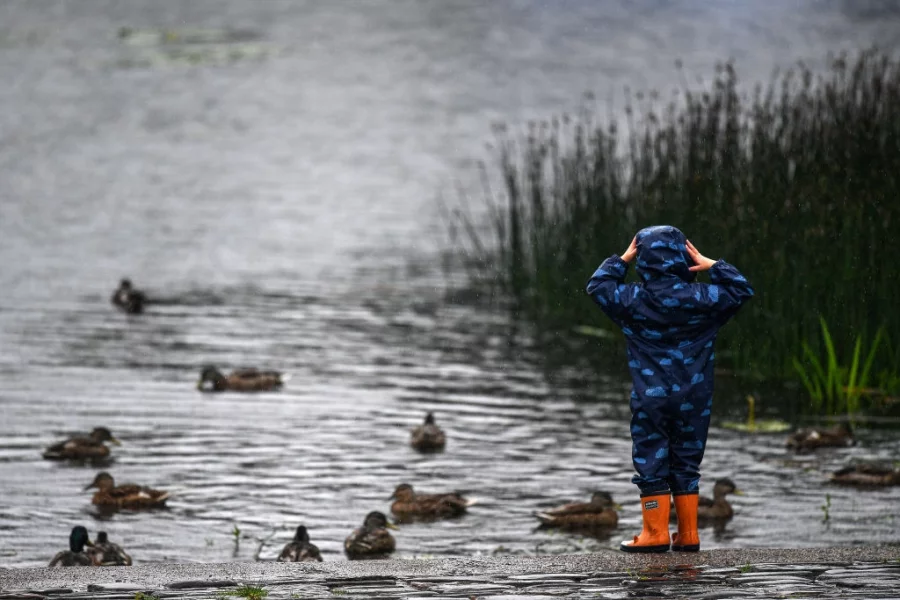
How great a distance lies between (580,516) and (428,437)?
253cm

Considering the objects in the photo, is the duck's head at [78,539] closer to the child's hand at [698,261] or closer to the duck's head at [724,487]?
the child's hand at [698,261]

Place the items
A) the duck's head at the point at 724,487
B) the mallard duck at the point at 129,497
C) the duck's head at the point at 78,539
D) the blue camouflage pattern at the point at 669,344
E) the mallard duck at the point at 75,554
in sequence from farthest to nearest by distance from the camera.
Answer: the mallard duck at the point at 129,497
the duck's head at the point at 724,487
the duck's head at the point at 78,539
the mallard duck at the point at 75,554
the blue camouflage pattern at the point at 669,344

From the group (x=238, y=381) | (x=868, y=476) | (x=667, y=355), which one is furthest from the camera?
(x=238, y=381)

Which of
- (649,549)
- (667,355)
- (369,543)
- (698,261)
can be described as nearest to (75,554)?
(369,543)

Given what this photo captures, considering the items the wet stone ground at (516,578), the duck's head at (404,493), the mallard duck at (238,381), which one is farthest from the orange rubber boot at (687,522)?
the mallard duck at (238,381)

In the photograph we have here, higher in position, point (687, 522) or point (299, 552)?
point (687, 522)

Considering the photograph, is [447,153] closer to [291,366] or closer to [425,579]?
[291,366]

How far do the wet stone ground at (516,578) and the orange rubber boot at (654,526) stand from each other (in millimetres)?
206

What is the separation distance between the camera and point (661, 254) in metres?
8.03

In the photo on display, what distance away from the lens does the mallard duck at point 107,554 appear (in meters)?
9.30

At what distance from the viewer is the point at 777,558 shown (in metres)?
7.78

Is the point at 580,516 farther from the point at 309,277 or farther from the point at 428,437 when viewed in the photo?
the point at 309,277

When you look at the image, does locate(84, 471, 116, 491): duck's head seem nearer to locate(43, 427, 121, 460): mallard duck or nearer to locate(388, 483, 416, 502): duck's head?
locate(43, 427, 121, 460): mallard duck

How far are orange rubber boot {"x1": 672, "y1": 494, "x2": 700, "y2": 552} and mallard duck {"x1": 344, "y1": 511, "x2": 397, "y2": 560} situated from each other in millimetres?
2140
